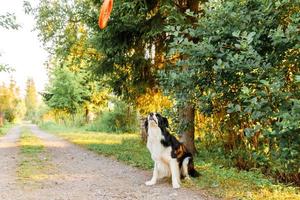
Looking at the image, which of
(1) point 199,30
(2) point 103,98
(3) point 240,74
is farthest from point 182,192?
(2) point 103,98

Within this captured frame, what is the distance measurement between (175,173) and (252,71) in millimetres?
2942

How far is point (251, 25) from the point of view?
21.9ft

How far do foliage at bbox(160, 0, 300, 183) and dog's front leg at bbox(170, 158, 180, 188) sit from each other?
4.12 feet

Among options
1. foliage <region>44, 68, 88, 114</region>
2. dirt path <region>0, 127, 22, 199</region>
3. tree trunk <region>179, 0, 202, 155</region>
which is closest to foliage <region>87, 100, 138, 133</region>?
foliage <region>44, 68, 88, 114</region>

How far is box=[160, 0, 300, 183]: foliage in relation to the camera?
5.25 metres

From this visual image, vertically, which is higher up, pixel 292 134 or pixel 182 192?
pixel 292 134

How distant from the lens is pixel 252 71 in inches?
231

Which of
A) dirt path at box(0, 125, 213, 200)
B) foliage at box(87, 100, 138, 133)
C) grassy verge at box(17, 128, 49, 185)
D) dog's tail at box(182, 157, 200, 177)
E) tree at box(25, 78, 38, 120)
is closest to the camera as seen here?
dirt path at box(0, 125, 213, 200)

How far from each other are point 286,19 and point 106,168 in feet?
20.6

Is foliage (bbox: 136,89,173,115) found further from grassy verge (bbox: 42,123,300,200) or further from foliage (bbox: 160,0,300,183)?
foliage (bbox: 160,0,300,183)

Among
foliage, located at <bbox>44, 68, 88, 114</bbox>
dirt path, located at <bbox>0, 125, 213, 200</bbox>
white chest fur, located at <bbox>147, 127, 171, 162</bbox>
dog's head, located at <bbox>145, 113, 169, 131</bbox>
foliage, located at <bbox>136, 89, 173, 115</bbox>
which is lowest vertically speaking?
dirt path, located at <bbox>0, 125, 213, 200</bbox>

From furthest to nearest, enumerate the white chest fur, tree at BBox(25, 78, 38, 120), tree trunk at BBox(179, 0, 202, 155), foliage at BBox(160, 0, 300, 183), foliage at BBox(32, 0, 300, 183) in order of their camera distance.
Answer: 1. tree at BBox(25, 78, 38, 120)
2. tree trunk at BBox(179, 0, 202, 155)
3. the white chest fur
4. foliage at BBox(32, 0, 300, 183)
5. foliage at BBox(160, 0, 300, 183)

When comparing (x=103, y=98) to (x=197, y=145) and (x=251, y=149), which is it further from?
(x=251, y=149)

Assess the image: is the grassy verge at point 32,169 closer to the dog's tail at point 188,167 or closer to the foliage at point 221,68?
the dog's tail at point 188,167
